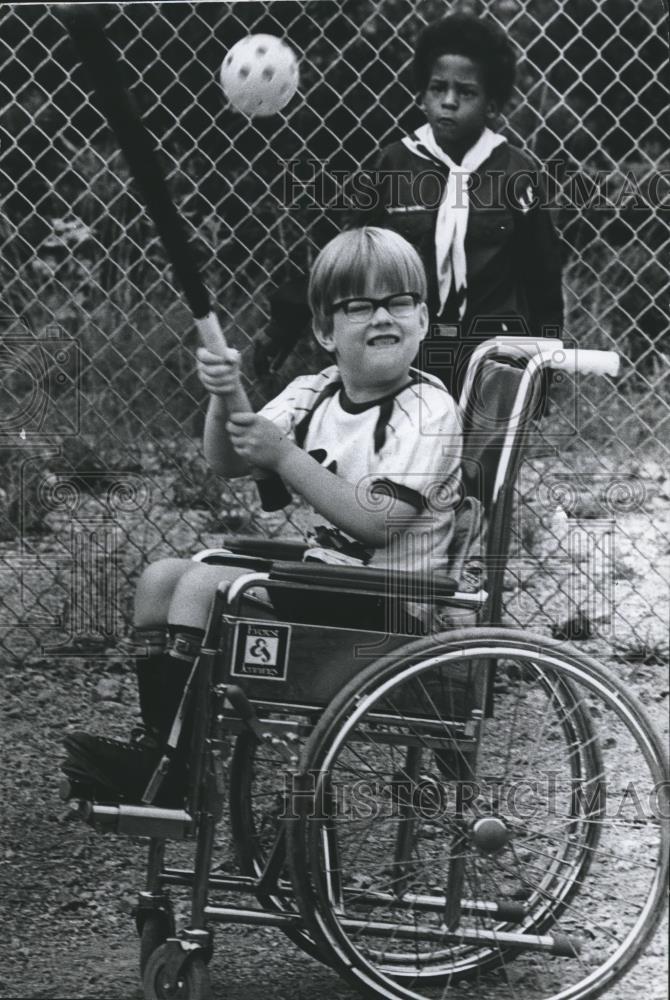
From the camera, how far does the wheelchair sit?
2691 mm

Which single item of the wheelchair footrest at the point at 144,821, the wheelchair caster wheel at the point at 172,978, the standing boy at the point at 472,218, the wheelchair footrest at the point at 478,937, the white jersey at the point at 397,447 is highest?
the standing boy at the point at 472,218

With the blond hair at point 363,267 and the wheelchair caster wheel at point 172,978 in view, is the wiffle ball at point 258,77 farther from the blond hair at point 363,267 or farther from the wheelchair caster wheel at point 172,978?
the wheelchair caster wheel at point 172,978

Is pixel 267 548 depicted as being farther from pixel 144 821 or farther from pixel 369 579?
pixel 144 821

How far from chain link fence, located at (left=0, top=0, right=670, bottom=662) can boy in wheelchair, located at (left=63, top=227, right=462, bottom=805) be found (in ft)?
4.25

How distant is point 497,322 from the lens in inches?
145

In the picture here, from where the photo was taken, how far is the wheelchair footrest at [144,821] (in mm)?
2709

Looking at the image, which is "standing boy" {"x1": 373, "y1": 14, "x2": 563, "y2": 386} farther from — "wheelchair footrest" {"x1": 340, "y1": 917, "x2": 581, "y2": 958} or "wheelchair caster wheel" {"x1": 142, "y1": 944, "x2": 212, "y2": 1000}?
"wheelchair caster wheel" {"x1": 142, "y1": 944, "x2": 212, "y2": 1000}

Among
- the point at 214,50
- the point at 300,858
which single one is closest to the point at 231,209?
the point at 214,50

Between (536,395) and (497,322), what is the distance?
0.83m

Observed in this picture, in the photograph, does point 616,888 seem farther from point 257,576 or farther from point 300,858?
point 257,576

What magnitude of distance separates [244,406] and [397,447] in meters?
0.29

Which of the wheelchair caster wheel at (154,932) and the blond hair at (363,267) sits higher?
the blond hair at (363,267)

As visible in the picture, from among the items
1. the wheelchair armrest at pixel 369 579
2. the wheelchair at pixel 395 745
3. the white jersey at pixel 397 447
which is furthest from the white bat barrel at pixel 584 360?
the wheelchair armrest at pixel 369 579

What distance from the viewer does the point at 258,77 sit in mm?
3254
